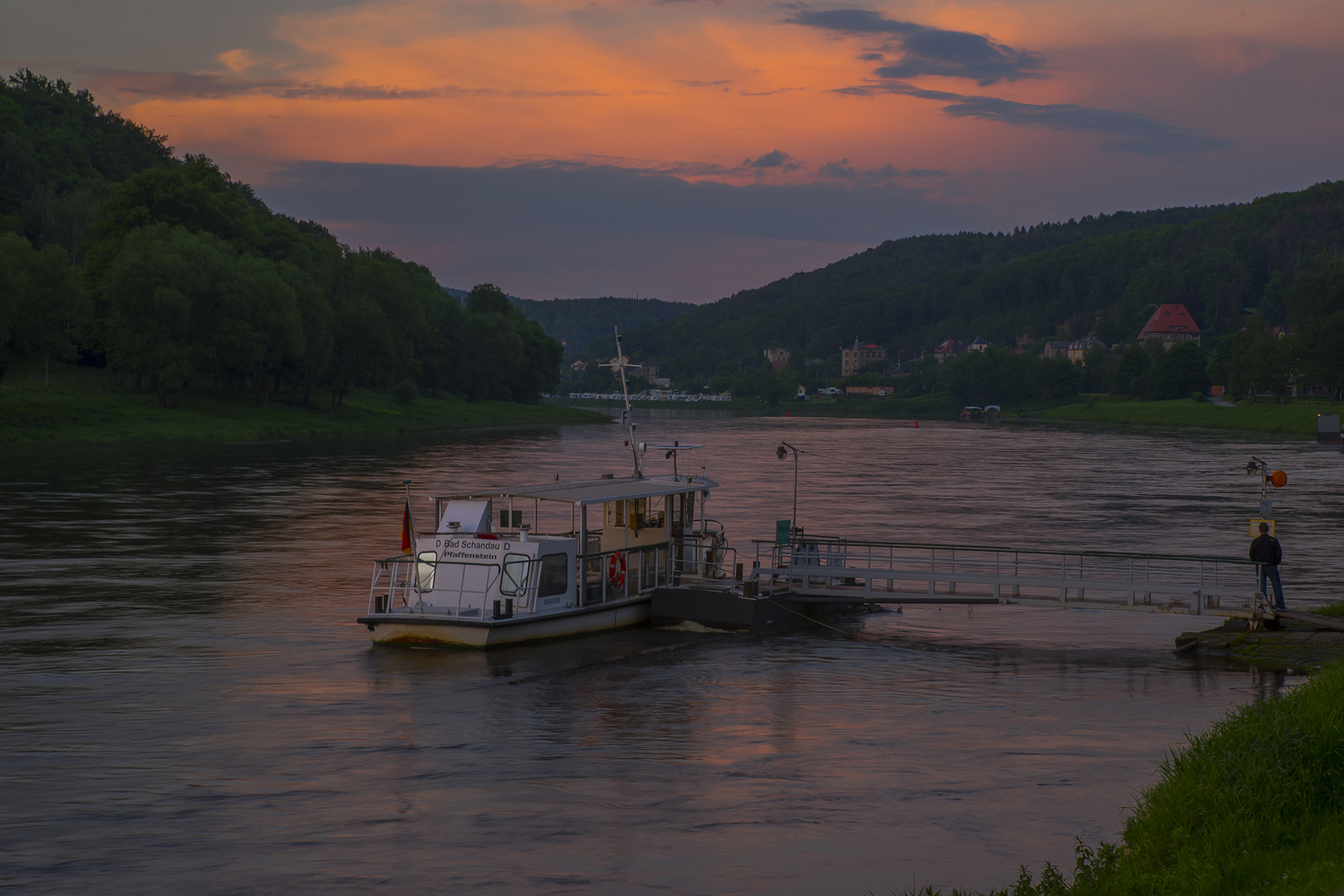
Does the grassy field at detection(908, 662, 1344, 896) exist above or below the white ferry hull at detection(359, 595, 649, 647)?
above

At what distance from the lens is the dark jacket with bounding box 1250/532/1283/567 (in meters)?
29.0

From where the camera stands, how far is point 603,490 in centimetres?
3328

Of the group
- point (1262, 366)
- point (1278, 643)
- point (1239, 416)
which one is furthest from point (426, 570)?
point (1262, 366)

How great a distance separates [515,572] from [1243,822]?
1938 cm

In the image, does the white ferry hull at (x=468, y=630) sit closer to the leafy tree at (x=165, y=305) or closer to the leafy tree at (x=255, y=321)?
the leafy tree at (x=165, y=305)

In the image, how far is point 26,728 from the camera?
22.3 m

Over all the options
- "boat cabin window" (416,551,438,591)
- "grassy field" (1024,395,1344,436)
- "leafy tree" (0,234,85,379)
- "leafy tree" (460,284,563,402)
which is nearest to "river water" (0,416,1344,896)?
"boat cabin window" (416,551,438,591)

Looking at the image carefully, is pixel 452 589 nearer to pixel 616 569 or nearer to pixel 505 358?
pixel 616 569

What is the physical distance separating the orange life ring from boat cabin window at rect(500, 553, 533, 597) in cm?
332

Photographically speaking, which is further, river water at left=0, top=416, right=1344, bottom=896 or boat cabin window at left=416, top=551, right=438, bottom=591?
boat cabin window at left=416, top=551, right=438, bottom=591

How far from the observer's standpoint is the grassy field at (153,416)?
316ft

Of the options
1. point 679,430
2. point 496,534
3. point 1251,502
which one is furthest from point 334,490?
point 679,430

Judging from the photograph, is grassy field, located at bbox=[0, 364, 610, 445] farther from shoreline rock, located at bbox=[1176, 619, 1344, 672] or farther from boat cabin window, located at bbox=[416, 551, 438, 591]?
shoreline rock, located at bbox=[1176, 619, 1344, 672]

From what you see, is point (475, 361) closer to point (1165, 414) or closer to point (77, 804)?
point (1165, 414)
